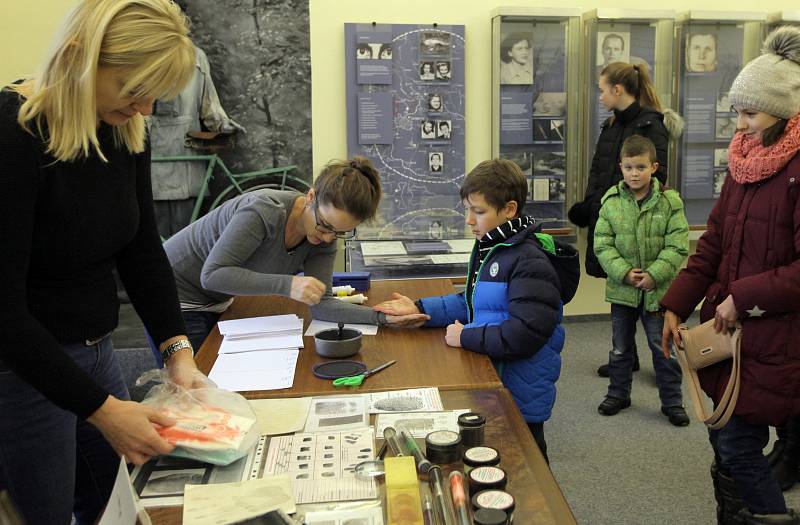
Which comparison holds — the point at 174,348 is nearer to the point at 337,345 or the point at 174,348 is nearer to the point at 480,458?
the point at 337,345

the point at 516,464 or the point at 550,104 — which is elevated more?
the point at 550,104

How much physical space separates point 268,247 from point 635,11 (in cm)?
334

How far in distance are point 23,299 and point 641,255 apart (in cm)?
278

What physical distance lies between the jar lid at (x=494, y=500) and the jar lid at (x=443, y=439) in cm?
13

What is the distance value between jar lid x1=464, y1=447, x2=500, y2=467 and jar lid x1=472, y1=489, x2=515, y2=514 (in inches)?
3.6

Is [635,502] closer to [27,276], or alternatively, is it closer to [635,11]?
[27,276]

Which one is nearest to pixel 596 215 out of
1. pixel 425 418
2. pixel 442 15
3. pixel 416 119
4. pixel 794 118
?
pixel 416 119

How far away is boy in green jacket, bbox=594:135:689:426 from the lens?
10.8 feet

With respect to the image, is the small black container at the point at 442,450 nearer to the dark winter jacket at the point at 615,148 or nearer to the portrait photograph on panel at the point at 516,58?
the dark winter jacket at the point at 615,148

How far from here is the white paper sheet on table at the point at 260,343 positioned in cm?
196

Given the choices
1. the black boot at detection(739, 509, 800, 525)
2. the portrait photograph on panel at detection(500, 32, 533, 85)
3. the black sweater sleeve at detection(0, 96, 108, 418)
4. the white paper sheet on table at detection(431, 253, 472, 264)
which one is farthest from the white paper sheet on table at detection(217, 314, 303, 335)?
the portrait photograph on panel at detection(500, 32, 533, 85)

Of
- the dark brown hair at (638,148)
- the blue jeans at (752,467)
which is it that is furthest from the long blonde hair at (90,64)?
the dark brown hair at (638,148)

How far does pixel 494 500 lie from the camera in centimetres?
109

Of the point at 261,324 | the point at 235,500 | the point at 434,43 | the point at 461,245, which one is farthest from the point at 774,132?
the point at 434,43
